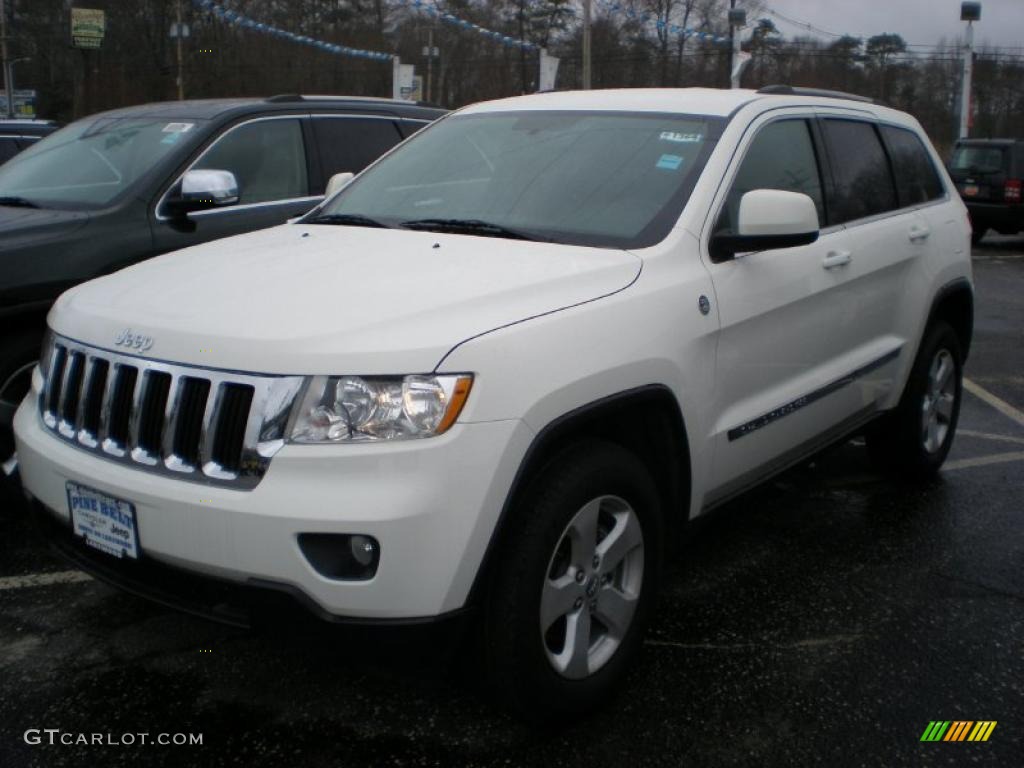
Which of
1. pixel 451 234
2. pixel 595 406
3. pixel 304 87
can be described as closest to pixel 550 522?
pixel 595 406

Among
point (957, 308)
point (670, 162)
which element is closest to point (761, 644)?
point (670, 162)

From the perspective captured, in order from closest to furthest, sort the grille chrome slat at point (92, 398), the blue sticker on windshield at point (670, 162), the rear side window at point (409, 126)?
the grille chrome slat at point (92, 398), the blue sticker on windshield at point (670, 162), the rear side window at point (409, 126)

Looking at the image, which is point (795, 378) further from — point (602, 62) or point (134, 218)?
point (602, 62)

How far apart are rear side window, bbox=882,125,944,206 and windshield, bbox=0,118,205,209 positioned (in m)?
3.44

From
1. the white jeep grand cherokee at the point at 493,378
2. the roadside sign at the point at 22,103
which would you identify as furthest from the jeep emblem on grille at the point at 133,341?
the roadside sign at the point at 22,103

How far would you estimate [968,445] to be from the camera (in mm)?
6148

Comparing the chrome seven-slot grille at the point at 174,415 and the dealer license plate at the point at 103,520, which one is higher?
the chrome seven-slot grille at the point at 174,415

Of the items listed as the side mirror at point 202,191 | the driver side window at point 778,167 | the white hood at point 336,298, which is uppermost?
the driver side window at point 778,167

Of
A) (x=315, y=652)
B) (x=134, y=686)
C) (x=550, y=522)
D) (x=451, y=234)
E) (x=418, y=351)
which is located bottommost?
(x=134, y=686)

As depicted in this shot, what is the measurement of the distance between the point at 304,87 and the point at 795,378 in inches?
2074

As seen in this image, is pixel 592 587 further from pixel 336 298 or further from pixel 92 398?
pixel 92 398

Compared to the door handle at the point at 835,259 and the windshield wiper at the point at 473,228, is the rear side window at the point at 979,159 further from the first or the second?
the windshield wiper at the point at 473,228

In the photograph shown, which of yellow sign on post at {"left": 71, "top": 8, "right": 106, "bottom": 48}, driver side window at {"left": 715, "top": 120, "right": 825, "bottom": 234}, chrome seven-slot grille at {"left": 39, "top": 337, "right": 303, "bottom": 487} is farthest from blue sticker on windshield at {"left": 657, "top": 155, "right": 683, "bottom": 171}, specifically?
yellow sign on post at {"left": 71, "top": 8, "right": 106, "bottom": 48}

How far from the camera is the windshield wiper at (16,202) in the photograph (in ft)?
17.6
